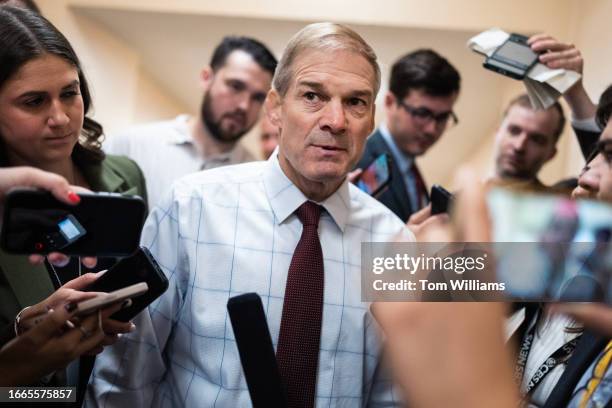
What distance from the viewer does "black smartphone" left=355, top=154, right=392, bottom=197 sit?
1.67 m

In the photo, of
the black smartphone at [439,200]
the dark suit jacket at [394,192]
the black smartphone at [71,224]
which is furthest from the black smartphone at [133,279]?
the dark suit jacket at [394,192]

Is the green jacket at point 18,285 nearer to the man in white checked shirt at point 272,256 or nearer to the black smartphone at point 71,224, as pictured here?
the man in white checked shirt at point 272,256

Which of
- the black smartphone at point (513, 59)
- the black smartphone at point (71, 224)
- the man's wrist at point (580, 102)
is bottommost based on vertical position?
the black smartphone at point (71, 224)

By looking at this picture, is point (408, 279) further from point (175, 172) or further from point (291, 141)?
point (175, 172)

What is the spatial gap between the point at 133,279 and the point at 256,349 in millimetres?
262

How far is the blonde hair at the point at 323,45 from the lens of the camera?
4.06 ft

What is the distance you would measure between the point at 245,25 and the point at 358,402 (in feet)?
8.78

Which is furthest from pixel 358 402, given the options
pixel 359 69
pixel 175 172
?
pixel 175 172

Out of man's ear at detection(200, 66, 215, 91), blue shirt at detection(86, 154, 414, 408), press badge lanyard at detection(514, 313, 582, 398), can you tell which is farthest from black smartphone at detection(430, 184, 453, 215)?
man's ear at detection(200, 66, 215, 91)

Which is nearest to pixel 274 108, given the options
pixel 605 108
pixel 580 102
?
pixel 605 108

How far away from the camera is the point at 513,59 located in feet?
4.98

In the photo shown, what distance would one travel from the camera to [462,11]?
3252 mm

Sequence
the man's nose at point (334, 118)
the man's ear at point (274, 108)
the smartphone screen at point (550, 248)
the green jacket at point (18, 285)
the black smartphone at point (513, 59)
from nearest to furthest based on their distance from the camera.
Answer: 1. the smartphone screen at point (550, 248)
2. the green jacket at point (18, 285)
3. the man's nose at point (334, 118)
4. the man's ear at point (274, 108)
5. the black smartphone at point (513, 59)

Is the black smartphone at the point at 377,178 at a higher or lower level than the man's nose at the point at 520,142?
lower
